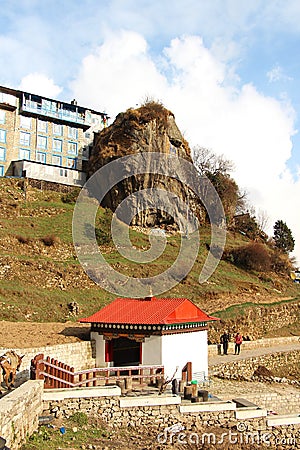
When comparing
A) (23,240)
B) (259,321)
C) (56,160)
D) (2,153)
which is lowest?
(259,321)

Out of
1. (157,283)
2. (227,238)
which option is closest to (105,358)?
(157,283)

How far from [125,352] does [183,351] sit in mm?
3661

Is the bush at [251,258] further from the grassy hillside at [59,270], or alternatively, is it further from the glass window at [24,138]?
the glass window at [24,138]

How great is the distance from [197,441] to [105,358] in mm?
6847

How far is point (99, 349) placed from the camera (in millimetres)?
19859

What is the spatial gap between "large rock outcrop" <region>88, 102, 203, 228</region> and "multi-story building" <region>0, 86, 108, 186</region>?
12.0 feet

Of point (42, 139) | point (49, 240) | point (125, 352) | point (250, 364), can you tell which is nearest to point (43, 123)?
point (42, 139)

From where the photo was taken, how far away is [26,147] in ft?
166

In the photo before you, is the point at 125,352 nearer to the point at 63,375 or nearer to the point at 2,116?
the point at 63,375

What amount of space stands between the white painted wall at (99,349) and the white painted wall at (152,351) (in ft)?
6.77

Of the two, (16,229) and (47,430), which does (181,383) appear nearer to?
(47,430)

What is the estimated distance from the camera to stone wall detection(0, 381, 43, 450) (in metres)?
9.69

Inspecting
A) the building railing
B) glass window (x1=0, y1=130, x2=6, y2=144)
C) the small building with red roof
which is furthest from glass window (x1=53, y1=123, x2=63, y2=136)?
the small building with red roof

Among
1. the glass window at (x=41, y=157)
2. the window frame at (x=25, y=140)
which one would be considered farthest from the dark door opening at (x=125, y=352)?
the glass window at (x=41, y=157)
